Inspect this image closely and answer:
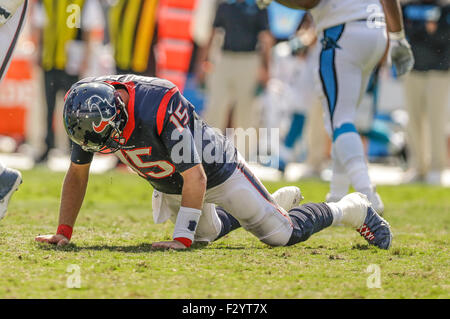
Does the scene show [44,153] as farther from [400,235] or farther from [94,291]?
[94,291]

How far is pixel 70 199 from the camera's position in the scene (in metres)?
3.69

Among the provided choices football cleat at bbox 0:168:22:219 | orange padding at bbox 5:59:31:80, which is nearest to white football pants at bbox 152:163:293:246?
football cleat at bbox 0:168:22:219

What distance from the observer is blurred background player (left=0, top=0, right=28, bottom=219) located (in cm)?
404

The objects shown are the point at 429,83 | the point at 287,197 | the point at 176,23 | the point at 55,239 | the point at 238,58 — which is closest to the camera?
the point at 55,239

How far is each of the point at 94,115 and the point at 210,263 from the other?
0.76 m

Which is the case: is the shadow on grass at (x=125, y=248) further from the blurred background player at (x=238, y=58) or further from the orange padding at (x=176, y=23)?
the orange padding at (x=176, y=23)

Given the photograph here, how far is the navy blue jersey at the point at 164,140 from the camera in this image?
3400 millimetres

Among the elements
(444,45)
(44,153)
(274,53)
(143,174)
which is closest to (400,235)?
(143,174)

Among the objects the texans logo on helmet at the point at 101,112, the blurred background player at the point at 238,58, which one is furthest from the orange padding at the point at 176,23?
the texans logo on helmet at the point at 101,112

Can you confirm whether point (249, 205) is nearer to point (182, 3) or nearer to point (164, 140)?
A: point (164, 140)

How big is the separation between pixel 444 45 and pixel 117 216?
4.44m

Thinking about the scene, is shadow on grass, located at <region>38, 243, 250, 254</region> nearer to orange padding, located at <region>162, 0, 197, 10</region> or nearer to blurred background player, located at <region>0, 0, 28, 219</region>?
blurred background player, located at <region>0, 0, 28, 219</region>

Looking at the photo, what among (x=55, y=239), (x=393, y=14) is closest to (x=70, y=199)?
(x=55, y=239)

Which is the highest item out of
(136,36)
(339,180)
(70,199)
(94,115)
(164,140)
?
(136,36)
